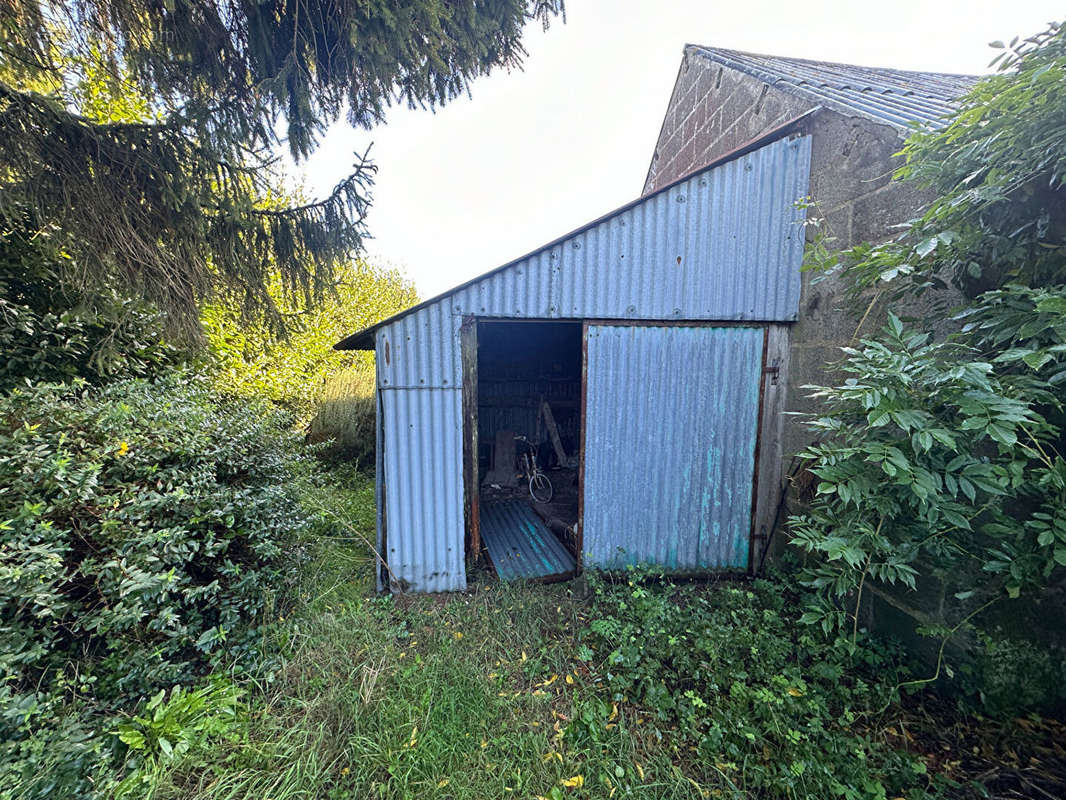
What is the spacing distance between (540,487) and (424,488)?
11.5 feet

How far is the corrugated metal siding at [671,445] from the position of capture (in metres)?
3.60

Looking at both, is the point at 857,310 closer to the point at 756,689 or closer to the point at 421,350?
the point at 756,689

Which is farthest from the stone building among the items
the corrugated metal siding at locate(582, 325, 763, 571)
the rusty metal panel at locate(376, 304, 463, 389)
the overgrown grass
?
the rusty metal panel at locate(376, 304, 463, 389)

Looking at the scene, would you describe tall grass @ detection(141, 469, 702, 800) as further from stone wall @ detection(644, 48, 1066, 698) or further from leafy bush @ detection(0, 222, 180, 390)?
leafy bush @ detection(0, 222, 180, 390)

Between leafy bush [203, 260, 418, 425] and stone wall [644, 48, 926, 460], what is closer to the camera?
stone wall [644, 48, 926, 460]

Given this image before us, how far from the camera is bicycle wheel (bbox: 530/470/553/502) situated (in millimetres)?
6473

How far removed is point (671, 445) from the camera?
12.2 feet

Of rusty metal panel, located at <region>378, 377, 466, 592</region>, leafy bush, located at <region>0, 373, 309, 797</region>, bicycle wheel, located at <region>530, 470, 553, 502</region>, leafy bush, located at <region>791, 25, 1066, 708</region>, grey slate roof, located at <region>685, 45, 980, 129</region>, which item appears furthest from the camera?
bicycle wheel, located at <region>530, 470, 553, 502</region>

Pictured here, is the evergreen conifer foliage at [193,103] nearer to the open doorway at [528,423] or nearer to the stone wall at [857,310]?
the stone wall at [857,310]

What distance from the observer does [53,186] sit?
2518 millimetres

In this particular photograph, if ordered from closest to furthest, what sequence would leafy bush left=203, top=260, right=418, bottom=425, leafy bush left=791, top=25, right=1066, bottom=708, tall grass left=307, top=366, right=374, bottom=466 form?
leafy bush left=791, top=25, right=1066, bottom=708
leafy bush left=203, top=260, right=418, bottom=425
tall grass left=307, top=366, right=374, bottom=466

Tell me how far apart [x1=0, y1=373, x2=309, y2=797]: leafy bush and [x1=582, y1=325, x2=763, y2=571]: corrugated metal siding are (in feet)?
9.17

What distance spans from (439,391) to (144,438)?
81.1 inches

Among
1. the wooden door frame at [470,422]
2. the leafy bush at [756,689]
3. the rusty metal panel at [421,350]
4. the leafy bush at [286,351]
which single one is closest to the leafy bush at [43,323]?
the leafy bush at [286,351]
